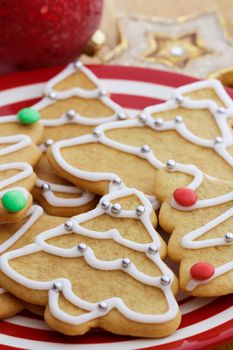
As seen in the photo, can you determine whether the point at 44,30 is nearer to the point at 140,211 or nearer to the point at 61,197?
Answer: the point at 61,197

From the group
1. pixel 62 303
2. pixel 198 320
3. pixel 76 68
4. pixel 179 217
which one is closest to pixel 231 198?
pixel 179 217

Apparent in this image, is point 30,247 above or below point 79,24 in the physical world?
below

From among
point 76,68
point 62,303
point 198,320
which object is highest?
point 76,68

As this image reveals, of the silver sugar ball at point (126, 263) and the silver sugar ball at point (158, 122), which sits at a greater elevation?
the silver sugar ball at point (158, 122)

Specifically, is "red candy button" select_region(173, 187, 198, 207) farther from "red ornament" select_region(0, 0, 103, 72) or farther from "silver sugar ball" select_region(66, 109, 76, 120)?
"red ornament" select_region(0, 0, 103, 72)

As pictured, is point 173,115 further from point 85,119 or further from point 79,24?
point 79,24

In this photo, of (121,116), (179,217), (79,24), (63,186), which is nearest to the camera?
(179,217)

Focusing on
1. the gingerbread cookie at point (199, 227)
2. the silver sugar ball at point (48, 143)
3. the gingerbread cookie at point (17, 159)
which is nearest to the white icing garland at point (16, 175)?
the gingerbread cookie at point (17, 159)

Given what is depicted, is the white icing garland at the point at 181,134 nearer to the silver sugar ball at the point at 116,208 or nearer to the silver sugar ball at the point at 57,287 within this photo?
the silver sugar ball at the point at 116,208
